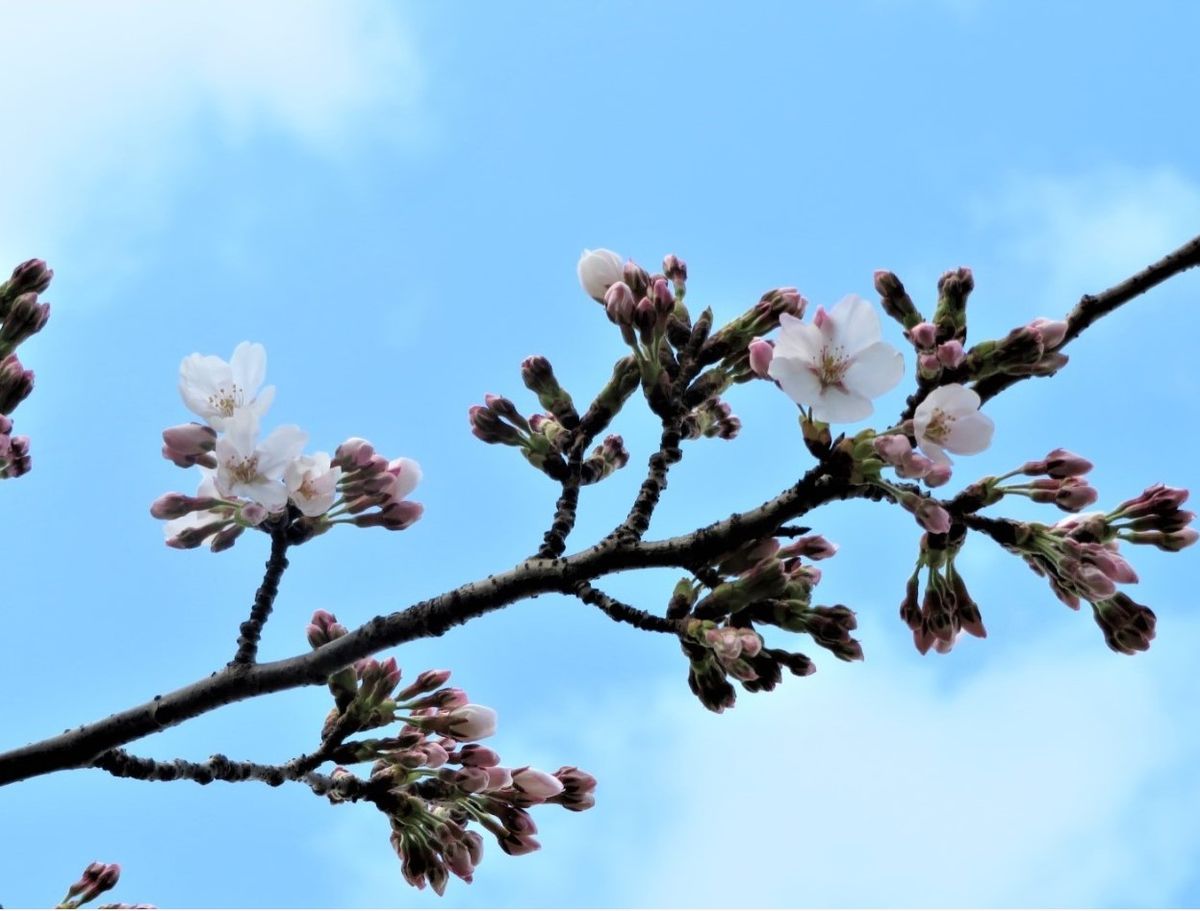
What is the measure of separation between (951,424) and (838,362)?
35 centimetres

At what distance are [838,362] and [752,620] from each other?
0.81 metres

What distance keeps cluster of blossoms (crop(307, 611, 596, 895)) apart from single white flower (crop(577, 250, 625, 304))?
1464 mm

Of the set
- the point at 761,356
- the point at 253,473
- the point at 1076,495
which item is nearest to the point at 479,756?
the point at 253,473

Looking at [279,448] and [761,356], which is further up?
[761,356]

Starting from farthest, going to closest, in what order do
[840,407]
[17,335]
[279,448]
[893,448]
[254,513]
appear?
[17,335] → [254,513] → [279,448] → [840,407] → [893,448]

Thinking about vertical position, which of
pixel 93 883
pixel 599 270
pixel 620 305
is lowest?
pixel 93 883

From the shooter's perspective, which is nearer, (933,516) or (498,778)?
(933,516)

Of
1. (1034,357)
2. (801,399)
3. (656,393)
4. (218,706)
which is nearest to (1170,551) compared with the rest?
(1034,357)

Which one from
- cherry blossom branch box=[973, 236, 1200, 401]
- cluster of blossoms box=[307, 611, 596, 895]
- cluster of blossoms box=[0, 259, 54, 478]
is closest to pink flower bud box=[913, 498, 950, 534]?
cherry blossom branch box=[973, 236, 1200, 401]

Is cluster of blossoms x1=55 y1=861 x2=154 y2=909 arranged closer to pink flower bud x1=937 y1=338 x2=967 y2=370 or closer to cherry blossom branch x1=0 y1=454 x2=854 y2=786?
cherry blossom branch x1=0 y1=454 x2=854 y2=786

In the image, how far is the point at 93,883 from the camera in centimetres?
435

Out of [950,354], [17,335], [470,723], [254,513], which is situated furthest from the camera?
[17,335]

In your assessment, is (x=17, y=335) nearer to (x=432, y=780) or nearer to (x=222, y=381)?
(x=222, y=381)

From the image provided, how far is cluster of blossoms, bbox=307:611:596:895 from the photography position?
3922mm
